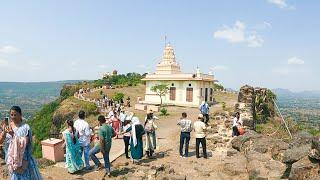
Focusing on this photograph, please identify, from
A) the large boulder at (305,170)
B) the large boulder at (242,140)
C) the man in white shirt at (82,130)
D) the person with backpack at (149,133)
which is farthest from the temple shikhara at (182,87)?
the large boulder at (305,170)

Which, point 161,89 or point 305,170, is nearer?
point 305,170

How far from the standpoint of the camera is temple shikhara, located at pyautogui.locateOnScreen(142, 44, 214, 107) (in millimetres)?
37969

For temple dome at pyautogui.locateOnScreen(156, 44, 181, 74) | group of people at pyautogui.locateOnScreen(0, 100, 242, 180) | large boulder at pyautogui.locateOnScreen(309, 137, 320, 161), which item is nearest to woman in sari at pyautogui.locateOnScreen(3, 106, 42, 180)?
group of people at pyautogui.locateOnScreen(0, 100, 242, 180)

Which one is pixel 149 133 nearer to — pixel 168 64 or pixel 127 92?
pixel 168 64

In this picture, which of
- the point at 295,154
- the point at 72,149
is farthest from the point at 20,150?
the point at 295,154

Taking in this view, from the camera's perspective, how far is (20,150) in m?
6.31

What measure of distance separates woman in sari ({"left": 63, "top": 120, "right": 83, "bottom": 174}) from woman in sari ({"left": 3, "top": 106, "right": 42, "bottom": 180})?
3.43 meters

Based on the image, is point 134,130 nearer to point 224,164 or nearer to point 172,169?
point 172,169

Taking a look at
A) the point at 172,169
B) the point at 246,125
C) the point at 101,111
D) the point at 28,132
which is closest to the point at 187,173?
the point at 172,169

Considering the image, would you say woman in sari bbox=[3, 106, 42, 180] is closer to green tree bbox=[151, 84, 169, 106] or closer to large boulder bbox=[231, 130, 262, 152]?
large boulder bbox=[231, 130, 262, 152]

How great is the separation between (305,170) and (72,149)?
590cm

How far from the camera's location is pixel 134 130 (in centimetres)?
1107

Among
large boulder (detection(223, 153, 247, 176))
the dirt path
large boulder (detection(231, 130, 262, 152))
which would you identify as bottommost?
the dirt path

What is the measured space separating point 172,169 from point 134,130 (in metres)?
1.67
